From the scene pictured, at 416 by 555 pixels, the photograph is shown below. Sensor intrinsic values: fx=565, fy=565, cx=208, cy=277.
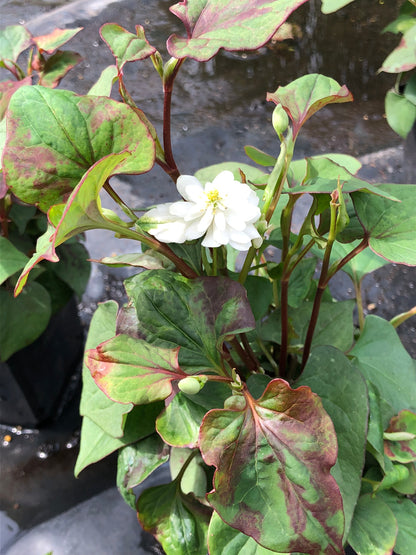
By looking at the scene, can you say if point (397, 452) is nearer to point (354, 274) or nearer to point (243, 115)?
point (354, 274)

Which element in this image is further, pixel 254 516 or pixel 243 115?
pixel 243 115

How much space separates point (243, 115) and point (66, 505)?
1.40m

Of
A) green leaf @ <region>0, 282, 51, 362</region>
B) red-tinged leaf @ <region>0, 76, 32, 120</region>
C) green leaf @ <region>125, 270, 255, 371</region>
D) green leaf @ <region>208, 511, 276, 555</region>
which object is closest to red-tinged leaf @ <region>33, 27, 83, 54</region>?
red-tinged leaf @ <region>0, 76, 32, 120</region>

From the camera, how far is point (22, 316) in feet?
3.02

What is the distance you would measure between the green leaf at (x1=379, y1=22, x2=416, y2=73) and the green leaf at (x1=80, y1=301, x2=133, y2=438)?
2.62 feet

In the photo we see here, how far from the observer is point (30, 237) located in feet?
3.18

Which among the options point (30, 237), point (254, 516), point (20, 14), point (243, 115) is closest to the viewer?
point (254, 516)

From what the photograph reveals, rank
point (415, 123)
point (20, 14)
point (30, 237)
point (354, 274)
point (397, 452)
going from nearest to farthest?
point (397, 452) < point (354, 274) < point (30, 237) < point (415, 123) < point (20, 14)

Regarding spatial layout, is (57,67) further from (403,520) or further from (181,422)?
(403,520)

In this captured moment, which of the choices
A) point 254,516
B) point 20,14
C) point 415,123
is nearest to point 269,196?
point 254,516

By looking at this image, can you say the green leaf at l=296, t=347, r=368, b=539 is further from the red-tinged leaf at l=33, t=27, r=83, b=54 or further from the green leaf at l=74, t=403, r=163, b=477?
the red-tinged leaf at l=33, t=27, r=83, b=54

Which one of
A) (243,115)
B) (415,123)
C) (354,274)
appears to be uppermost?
(354,274)

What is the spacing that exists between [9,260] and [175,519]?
0.40m

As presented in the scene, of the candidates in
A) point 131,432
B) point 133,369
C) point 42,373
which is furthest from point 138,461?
point 42,373
